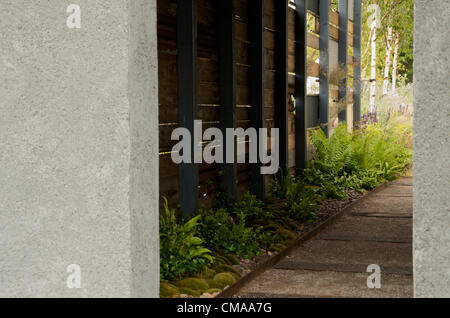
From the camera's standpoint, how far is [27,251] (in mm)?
3727

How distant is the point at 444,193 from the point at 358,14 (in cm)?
1166

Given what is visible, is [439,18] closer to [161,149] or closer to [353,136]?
[161,149]

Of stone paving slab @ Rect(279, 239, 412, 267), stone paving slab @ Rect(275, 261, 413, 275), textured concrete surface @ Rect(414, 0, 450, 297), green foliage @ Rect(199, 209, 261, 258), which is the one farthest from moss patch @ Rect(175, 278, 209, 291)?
textured concrete surface @ Rect(414, 0, 450, 297)

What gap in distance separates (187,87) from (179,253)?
1686 millimetres

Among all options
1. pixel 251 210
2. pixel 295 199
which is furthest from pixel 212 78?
pixel 295 199

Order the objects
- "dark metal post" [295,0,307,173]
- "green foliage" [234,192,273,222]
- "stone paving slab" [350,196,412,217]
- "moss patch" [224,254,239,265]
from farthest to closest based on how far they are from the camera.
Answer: "dark metal post" [295,0,307,173] → "stone paving slab" [350,196,412,217] → "green foliage" [234,192,273,222] → "moss patch" [224,254,239,265]

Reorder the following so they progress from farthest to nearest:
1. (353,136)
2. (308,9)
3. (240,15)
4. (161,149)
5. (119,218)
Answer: (353,136)
(308,9)
(240,15)
(161,149)
(119,218)

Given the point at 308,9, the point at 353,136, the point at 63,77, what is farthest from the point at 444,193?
the point at 353,136

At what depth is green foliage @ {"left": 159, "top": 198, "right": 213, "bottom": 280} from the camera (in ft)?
16.4

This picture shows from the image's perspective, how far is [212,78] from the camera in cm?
714

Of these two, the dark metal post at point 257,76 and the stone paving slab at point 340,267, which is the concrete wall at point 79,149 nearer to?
the stone paving slab at point 340,267

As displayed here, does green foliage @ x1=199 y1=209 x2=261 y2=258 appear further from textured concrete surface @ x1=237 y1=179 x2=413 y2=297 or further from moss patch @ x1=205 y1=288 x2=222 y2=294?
moss patch @ x1=205 y1=288 x2=222 y2=294

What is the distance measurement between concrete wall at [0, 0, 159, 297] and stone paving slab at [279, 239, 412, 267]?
9.63 ft

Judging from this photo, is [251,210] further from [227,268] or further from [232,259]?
[227,268]
